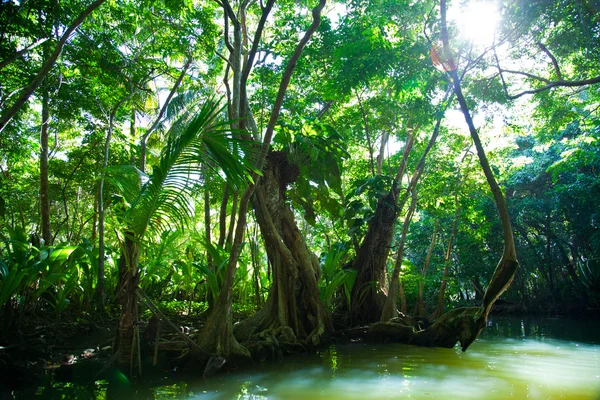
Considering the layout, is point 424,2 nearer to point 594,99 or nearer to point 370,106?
point 370,106

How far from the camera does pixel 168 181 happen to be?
11.6 feet

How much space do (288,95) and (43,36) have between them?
5147mm

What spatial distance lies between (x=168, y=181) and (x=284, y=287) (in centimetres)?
315

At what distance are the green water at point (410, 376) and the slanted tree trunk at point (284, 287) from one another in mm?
477

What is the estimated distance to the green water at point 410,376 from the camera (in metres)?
3.58

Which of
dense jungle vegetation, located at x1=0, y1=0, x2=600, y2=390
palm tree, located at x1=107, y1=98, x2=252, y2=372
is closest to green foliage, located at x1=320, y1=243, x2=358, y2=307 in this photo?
dense jungle vegetation, located at x1=0, y1=0, x2=600, y2=390

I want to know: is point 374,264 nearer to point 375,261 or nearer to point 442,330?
point 375,261

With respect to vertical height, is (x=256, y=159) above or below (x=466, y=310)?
above

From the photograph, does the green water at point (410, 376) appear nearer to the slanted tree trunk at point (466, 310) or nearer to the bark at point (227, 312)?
the slanted tree trunk at point (466, 310)

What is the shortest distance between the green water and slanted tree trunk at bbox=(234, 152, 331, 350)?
48cm

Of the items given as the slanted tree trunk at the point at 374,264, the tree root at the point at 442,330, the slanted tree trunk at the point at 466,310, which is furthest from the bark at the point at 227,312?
the slanted tree trunk at the point at 374,264

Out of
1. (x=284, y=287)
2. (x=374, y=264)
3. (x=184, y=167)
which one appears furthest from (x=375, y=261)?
(x=184, y=167)

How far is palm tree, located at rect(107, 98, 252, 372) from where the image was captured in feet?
10.9

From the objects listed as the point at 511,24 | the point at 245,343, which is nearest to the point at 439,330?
the point at 245,343
